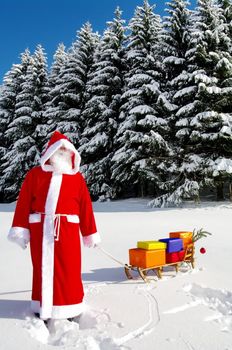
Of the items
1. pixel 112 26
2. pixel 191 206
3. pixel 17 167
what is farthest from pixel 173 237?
pixel 17 167

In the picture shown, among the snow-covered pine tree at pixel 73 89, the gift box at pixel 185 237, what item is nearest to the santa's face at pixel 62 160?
the gift box at pixel 185 237

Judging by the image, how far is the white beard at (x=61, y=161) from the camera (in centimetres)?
430

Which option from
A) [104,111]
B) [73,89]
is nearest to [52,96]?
[73,89]

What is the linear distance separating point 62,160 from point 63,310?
5.53 ft

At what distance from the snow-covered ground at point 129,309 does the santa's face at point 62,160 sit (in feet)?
5.43

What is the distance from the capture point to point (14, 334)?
3.45 meters

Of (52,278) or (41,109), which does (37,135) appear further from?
(52,278)

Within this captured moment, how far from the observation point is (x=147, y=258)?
16.9 ft

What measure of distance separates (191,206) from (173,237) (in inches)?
367

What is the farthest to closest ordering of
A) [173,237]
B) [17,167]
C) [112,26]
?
[17,167] → [112,26] → [173,237]

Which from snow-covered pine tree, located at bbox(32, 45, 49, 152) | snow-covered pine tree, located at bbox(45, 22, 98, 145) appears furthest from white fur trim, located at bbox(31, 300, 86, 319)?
snow-covered pine tree, located at bbox(32, 45, 49, 152)

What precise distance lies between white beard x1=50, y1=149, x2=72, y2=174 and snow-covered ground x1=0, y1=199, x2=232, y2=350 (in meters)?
1.65

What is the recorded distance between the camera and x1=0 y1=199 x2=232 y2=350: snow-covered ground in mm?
3328

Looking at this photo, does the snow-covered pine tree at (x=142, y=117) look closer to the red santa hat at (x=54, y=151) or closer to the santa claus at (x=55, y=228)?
the red santa hat at (x=54, y=151)
